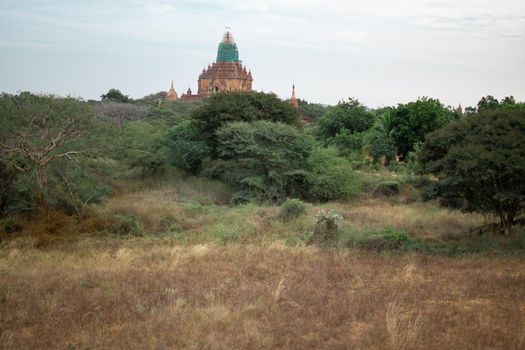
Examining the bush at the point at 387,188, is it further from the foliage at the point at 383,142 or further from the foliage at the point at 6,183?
the foliage at the point at 6,183

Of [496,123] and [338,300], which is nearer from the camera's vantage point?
[338,300]

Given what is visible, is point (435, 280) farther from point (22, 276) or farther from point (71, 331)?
point (22, 276)

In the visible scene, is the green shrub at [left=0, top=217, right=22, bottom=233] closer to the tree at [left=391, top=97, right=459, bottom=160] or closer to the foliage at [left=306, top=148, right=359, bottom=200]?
the foliage at [left=306, top=148, right=359, bottom=200]

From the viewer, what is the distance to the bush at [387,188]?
2167cm

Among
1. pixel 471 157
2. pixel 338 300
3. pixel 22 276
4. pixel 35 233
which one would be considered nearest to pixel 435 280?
pixel 338 300

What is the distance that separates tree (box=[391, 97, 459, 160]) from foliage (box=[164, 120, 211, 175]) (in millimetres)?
10923

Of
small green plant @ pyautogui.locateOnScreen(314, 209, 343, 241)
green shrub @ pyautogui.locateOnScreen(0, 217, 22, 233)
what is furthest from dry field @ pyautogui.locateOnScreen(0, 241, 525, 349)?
green shrub @ pyautogui.locateOnScreen(0, 217, 22, 233)

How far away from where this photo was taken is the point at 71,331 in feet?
23.1

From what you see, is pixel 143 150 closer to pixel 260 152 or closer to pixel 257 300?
pixel 260 152

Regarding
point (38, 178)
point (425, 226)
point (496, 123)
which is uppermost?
point (496, 123)

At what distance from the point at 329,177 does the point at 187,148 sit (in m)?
7.10

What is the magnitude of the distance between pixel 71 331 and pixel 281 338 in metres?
2.70

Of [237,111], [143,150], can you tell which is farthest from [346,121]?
[143,150]

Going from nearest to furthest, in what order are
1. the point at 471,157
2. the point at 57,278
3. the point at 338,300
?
the point at 338,300
the point at 57,278
the point at 471,157
